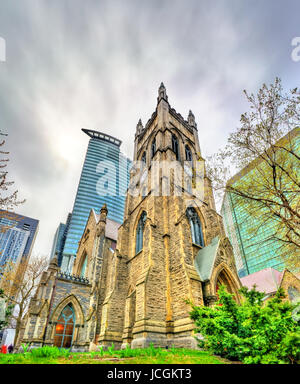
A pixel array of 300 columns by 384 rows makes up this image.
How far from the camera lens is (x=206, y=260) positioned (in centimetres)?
1291

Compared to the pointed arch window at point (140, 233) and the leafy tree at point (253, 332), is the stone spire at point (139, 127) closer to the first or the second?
the pointed arch window at point (140, 233)

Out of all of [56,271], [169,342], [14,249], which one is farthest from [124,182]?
[169,342]

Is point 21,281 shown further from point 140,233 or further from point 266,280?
point 266,280

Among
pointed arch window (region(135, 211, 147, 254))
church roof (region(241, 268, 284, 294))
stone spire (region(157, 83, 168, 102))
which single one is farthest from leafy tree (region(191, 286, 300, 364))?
stone spire (region(157, 83, 168, 102))

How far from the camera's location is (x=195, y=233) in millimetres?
16016

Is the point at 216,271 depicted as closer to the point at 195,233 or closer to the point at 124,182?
the point at 195,233

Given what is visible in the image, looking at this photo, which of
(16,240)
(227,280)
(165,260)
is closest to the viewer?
(165,260)

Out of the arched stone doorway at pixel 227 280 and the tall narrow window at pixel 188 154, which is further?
the tall narrow window at pixel 188 154

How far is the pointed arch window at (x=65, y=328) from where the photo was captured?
1466cm

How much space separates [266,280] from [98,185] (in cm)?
8511

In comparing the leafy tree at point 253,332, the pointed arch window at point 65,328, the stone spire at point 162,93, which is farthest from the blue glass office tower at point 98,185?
the leafy tree at point 253,332

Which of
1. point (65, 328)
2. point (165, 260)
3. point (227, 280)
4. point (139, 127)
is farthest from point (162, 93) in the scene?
point (65, 328)

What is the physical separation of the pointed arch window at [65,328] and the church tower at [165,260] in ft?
7.45

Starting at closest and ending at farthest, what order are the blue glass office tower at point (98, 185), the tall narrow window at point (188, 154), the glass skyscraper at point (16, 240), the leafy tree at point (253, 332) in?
the leafy tree at point (253, 332), the tall narrow window at point (188, 154), the glass skyscraper at point (16, 240), the blue glass office tower at point (98, 185)
